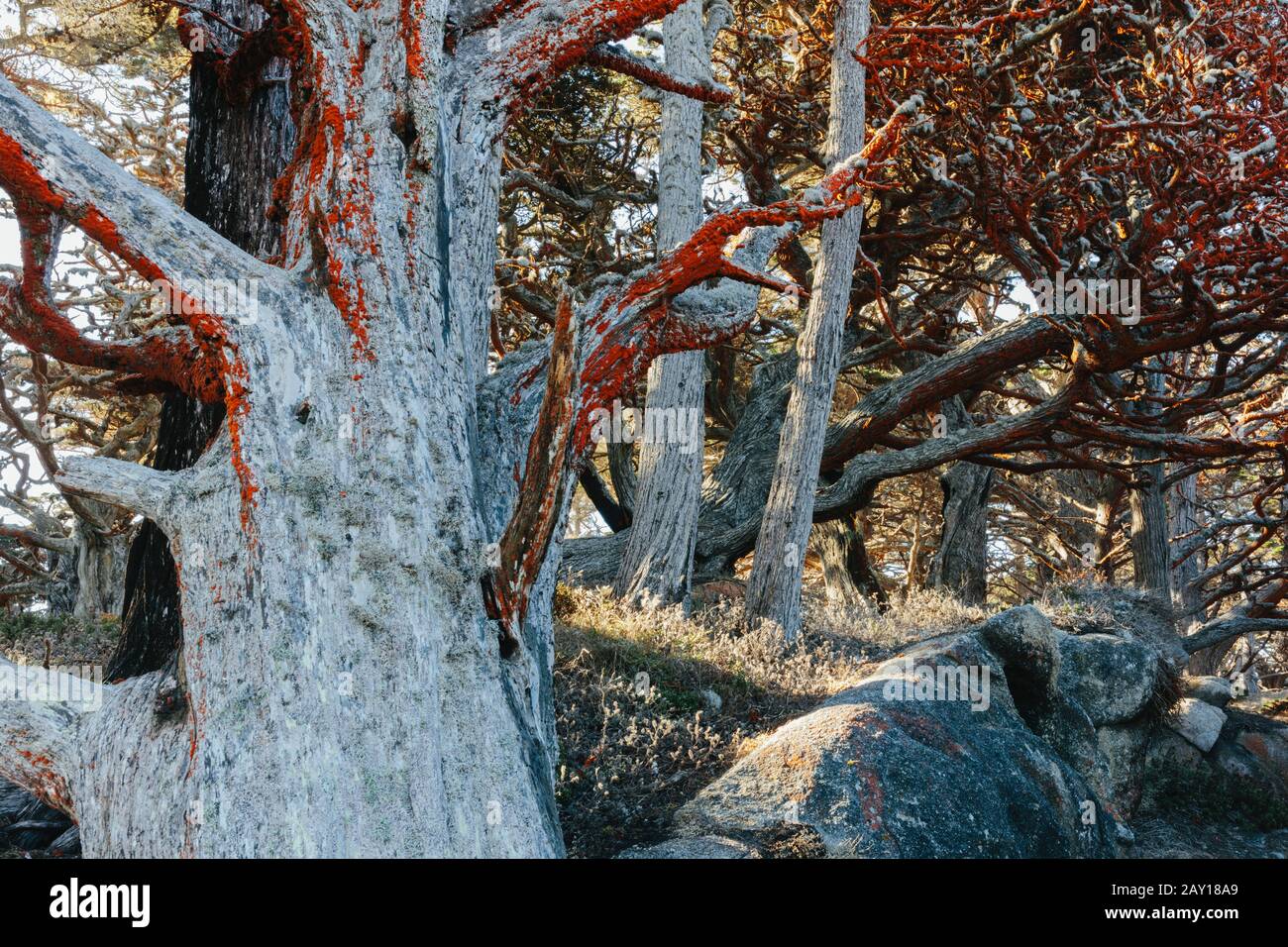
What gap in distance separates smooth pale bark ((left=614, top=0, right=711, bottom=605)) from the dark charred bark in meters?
4.71

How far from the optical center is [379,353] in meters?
3.71

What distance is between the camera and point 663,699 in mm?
6531

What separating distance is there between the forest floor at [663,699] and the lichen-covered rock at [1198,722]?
2.12 ft

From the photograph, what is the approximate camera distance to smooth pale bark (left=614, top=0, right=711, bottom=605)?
9359mm

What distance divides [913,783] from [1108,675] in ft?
15.9

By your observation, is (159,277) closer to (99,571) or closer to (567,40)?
(567,40)

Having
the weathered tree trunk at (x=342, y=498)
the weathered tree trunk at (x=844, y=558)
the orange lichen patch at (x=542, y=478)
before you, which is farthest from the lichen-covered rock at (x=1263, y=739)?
the orange lichen patch at (x=542, y=478)

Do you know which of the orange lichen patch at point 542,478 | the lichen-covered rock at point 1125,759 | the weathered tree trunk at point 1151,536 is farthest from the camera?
the weathered tree trunk at point 1151,536

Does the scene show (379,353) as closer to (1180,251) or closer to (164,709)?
(164,709)

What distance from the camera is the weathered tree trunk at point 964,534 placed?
13.5 metres

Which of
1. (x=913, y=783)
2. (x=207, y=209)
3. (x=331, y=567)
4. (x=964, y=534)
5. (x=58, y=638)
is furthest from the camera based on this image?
(x=964, y=534)

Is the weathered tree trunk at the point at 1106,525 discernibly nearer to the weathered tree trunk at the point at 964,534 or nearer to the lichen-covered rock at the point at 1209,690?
the weathered tree trunk at the point at 964,534

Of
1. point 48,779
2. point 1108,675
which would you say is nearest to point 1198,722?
point 1108,675

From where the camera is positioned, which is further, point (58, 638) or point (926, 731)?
point (58, 638)
